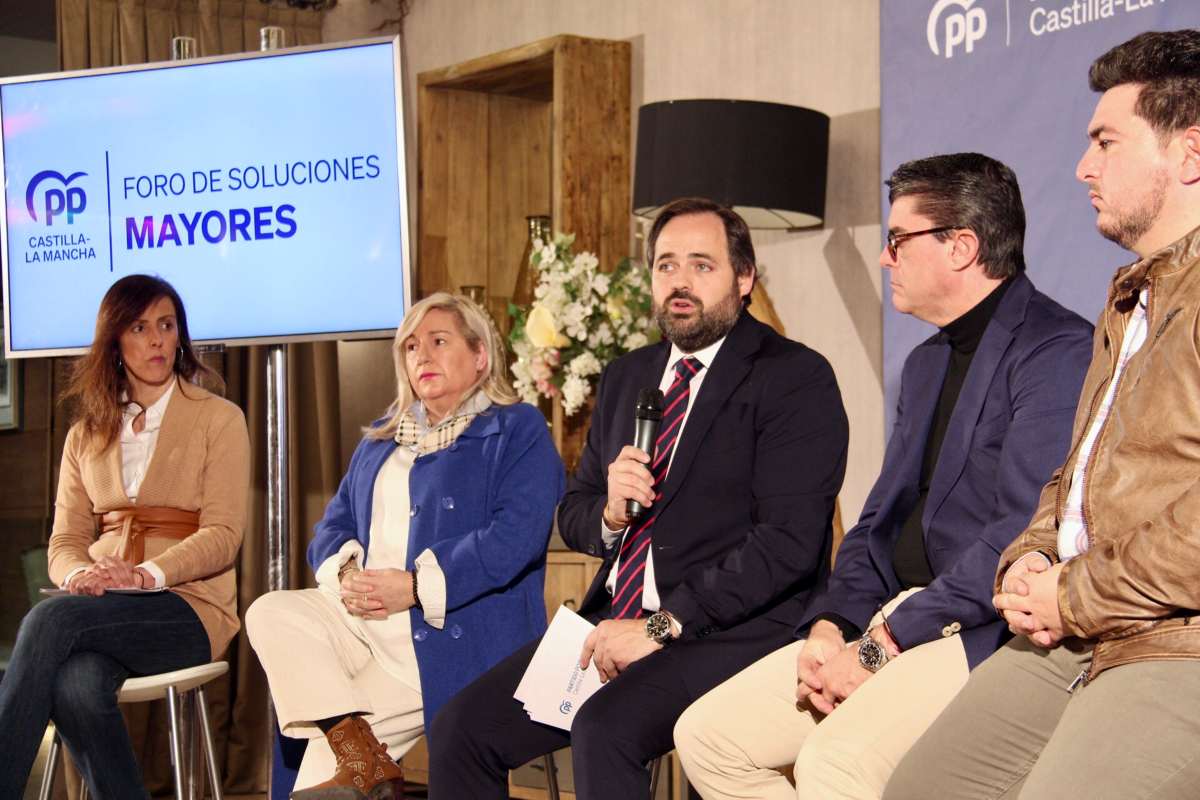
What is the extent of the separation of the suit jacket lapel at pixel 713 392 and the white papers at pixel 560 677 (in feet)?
0.98

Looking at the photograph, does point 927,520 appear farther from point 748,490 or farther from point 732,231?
point 732,231

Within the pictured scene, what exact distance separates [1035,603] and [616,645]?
3.19 feet

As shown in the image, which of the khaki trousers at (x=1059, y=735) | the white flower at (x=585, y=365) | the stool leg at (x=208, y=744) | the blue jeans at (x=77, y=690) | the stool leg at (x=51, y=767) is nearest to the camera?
the khaki trousers at (x=1059, y=735)

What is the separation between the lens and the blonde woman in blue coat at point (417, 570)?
122 inches

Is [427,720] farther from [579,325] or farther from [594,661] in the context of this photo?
[579,325]

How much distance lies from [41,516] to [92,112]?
68.8 inches

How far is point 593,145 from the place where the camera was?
4.54 m

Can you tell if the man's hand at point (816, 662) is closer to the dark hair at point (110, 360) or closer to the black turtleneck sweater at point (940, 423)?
the black turtleneck sweater at point (940, 423)

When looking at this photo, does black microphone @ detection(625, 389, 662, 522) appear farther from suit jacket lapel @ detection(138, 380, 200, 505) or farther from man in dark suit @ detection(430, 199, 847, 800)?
suit jacket lapel @ detection(138, 380, 200, 505)

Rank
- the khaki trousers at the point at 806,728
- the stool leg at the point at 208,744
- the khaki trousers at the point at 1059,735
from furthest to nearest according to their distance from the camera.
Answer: the stool leg at the point at 208,744 < the khaki trousers at the point at 806,728 < the khaki trousers at the point at 1059,735

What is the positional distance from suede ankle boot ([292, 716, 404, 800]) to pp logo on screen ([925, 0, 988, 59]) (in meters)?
2.21

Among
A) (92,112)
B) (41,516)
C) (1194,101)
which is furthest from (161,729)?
(1194,101)

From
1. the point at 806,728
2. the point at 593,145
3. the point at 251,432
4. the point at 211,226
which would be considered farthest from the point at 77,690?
the point at 593,145

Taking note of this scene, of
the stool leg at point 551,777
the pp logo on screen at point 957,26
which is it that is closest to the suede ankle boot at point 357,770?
the stool leg at point 551,777
